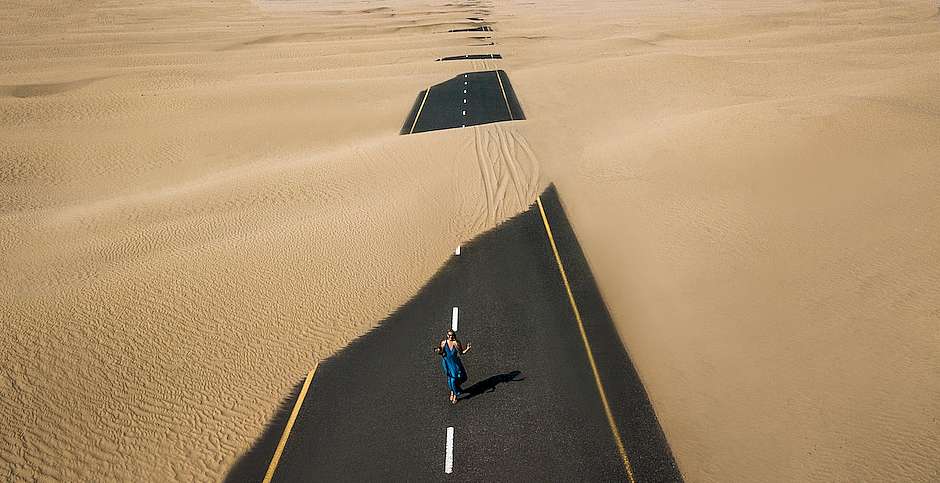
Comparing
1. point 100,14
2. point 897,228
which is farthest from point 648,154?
point 100,14

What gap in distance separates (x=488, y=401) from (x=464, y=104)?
94.0 feet

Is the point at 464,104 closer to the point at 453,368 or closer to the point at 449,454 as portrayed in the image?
the point at 453,368

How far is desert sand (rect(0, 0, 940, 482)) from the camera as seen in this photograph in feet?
35.3

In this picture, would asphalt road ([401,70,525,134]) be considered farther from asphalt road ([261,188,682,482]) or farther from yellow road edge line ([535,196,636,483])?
asphalt road ([261,188,682,482])

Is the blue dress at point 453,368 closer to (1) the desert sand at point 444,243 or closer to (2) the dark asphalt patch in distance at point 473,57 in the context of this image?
(1) the desert sand at point 444,243

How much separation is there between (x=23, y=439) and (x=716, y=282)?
55.2 feet

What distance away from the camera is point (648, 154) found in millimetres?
24969

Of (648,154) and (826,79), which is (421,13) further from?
(648,154)

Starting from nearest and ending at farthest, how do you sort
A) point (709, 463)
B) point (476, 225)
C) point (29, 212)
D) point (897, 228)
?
1. point (709, 463)
2. point (897, 228)
3. point (476, 225)
4. point (29, 212)

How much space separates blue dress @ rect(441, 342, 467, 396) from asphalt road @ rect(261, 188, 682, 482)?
1.70 feet

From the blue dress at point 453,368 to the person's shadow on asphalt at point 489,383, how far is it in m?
0.41

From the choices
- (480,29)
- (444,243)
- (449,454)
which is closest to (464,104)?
(444,243)

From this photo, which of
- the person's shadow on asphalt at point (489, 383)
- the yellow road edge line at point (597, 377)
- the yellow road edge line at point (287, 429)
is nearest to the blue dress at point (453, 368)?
the person's shadow on asphalt at point (489, 383)

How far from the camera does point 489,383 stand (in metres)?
11.7
